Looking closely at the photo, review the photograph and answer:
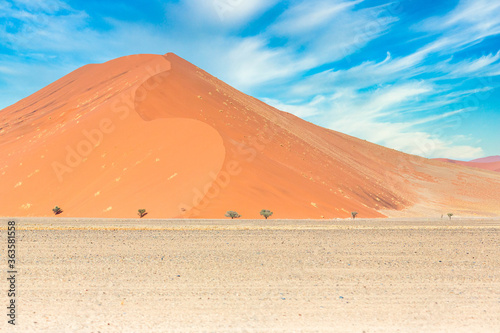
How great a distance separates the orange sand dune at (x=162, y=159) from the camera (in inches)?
1292

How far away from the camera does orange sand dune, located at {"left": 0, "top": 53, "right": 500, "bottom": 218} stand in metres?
32.8

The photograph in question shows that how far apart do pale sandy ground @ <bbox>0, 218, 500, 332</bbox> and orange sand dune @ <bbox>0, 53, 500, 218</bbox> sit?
17331 mm

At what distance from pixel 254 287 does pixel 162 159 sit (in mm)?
29016

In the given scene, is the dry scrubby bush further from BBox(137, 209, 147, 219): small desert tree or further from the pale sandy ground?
the pale sandy ground

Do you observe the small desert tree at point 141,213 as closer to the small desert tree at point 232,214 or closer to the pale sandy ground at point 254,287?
the small desert tree at point 232,214

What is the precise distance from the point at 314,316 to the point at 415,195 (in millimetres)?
81874

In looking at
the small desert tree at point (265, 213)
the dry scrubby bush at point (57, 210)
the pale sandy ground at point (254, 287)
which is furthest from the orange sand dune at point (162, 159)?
the pale sandy ground at point (254, 287)

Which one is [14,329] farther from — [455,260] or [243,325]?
[455,260]

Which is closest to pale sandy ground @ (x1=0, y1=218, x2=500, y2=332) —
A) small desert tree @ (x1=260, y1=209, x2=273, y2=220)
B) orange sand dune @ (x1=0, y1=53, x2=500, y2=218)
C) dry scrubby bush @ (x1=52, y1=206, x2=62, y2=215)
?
small desert tree @ (x1=260, y1=209, x2=273, y2=220)

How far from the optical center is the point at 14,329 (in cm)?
582

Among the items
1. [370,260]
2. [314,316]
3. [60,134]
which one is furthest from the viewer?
[60,134]

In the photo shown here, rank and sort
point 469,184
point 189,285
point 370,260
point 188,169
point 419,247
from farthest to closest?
point 469,184
point 188,169
point 419,247
point 370,260
point 189,285

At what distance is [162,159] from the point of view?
3616cm

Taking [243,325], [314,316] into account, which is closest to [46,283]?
[243,325]
